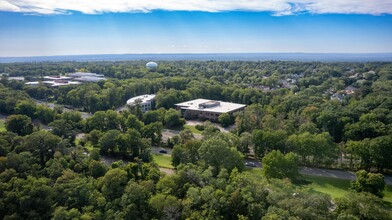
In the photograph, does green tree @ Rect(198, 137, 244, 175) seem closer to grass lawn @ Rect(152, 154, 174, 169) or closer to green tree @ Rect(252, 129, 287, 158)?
grass lawn @ Rect(152, 154, 174, 169)

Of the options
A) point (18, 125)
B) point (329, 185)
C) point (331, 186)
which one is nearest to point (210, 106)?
point (329, 185)

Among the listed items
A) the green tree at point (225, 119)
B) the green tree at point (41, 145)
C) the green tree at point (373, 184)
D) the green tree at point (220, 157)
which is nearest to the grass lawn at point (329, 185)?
the green tree at point (373, 184)

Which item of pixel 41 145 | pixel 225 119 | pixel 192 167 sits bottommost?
pixel 225 119

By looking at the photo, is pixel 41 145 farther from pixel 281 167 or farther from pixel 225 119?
pixel 225 119

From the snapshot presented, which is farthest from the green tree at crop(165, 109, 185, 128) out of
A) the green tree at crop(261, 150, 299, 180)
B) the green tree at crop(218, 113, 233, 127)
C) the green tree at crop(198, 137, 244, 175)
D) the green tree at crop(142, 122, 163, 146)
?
the green tree at crop(261, 150, 299, 180)

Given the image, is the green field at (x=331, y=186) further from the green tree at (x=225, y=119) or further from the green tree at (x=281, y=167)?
the green tree at (x=225, y=119)

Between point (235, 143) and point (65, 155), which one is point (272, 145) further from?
point (65, 155)

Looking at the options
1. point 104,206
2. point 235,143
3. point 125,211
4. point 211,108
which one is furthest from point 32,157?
point 211,108
